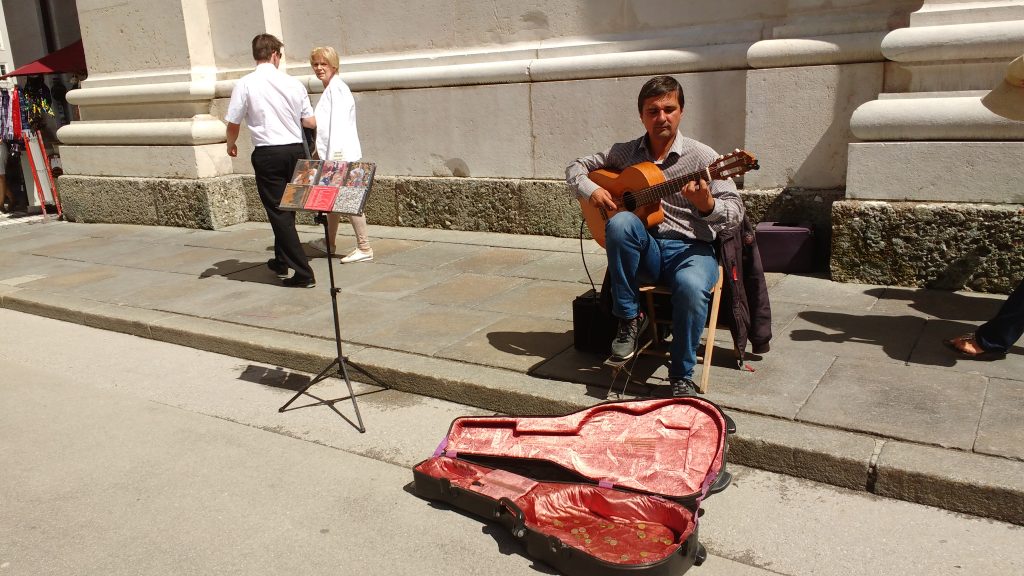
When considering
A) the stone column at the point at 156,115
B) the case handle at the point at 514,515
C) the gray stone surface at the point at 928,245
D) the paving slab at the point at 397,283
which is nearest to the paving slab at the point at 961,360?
the gray stone surface at the point at 928,245

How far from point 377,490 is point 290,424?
0.98 m

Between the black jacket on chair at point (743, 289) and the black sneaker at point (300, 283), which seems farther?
the black sneaker at point (300, 283)

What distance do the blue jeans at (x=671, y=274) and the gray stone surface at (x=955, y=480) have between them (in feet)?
3.24

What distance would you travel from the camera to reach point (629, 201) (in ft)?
14.0

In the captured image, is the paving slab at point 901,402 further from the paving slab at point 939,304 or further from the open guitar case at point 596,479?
the paving slab at point 939,304

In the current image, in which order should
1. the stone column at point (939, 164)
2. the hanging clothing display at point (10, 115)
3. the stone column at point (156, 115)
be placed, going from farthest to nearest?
the hanging clothing display at point (10, 115) → the stone column at point (156, 115) → the stone column at point (939, 164)

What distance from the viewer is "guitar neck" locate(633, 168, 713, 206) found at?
388 cm

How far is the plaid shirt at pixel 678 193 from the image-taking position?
4043mm

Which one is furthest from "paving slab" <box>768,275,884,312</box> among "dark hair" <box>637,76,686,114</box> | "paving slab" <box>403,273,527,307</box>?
"dark hair" <box>637,76,686,114</box>

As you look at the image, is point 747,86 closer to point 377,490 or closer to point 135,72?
point 377,490

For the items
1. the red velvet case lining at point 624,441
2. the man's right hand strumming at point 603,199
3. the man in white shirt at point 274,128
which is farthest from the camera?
the man in white shirt at point 274,128

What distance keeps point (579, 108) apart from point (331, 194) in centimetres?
346

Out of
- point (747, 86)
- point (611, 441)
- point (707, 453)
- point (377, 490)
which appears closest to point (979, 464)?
→ point (707, 453)

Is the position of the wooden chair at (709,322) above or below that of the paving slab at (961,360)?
above
